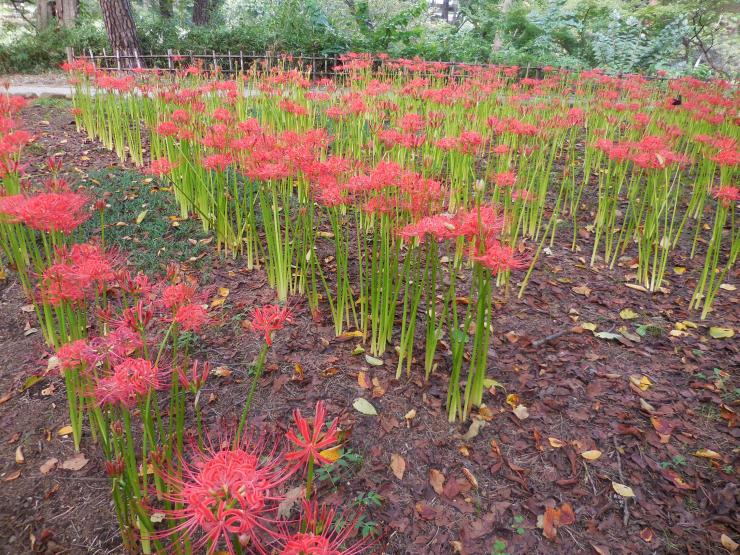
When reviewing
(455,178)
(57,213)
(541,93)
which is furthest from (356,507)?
(541,93)

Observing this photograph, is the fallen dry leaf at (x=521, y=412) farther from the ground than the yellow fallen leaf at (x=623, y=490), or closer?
farther from the ground

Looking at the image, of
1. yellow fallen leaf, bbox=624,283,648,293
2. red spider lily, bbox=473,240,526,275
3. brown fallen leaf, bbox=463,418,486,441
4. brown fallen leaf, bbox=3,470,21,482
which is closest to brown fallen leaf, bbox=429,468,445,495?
brown fallen leaf, bbox=463,418,486,441

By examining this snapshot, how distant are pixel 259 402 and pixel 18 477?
106cm

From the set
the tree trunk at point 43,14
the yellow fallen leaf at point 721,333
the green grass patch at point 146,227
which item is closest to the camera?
the yellow fallen leaf at point 721,333

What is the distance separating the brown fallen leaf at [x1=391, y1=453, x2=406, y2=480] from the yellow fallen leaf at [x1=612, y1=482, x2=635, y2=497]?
39.5 inches

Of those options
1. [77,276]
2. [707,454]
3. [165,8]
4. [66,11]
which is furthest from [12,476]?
[165,8]

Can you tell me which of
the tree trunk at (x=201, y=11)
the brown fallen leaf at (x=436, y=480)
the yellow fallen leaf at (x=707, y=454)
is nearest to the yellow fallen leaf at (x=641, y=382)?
the yellow fallen leaf at (x=707, y=454)

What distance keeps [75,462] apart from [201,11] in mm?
19311

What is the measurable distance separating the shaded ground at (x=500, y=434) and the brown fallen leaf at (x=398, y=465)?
30 mm

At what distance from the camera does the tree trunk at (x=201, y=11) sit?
56.4 feet

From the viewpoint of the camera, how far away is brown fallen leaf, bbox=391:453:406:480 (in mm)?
2168

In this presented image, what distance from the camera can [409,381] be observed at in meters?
2.66

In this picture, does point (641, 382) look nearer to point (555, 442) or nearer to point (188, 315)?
point (555, 442)

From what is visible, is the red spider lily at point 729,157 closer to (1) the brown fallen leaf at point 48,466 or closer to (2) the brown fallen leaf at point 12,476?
(1) the brown fallen leaf at point 48,466
